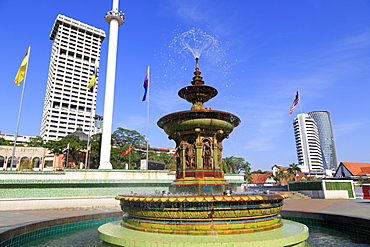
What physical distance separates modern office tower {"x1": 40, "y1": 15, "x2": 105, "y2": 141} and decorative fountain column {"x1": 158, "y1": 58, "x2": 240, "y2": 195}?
330 ft

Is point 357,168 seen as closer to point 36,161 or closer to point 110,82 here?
point 110,82

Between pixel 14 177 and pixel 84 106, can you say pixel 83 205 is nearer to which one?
pixel 14 177

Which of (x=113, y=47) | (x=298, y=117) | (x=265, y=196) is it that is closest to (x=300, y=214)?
(x=265, y=196)

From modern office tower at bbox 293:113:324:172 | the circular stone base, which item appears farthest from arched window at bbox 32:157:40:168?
modern office tower at bbox 293:113:324:172

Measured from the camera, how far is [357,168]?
2120 inches

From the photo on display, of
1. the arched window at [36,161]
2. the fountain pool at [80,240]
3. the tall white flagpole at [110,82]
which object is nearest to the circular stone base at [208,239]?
the fountain pool at [80,240]

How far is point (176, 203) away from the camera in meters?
6.50

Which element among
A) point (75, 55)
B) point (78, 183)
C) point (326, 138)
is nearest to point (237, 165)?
point (78, 183)

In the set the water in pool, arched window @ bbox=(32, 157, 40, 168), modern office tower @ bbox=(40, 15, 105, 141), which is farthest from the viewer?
modern office tower @ bbox=(40, 15, 105, 141)

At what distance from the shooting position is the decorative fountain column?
8.94m

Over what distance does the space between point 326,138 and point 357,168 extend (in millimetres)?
134238

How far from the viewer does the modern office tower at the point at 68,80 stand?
341 feet

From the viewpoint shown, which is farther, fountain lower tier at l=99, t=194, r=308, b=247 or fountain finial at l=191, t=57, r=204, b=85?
fountain finial at l=191, t=57, r=204, b=85

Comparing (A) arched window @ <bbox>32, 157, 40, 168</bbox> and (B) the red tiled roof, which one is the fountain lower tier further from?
(A) arched window @ <bbox>32, 157, 40, 168</bbox>
